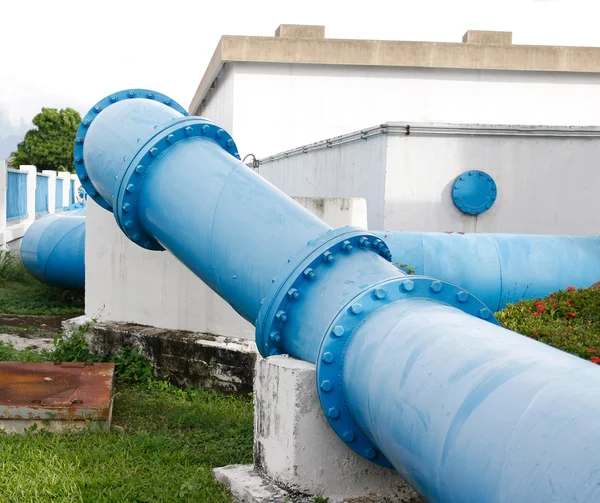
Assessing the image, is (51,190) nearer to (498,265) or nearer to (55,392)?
(498,265)

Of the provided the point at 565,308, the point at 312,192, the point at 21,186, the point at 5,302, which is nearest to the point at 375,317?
the point at 565,308

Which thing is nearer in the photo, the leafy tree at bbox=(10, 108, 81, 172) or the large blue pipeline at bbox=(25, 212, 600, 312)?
the large blue pipeline at bbox=(25, 212, 600, 312)

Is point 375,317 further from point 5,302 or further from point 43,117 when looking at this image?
point 43,117

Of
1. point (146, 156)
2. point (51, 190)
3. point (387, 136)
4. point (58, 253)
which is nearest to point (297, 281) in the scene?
point (146, 156)

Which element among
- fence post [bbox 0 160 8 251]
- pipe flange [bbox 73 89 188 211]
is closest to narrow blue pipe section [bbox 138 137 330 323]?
pipe flange [bbox 73 89 188 211]

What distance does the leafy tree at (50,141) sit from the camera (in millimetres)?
36781

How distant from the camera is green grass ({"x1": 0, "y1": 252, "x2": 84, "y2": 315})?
9375 millimetres

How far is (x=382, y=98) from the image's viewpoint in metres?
16.6

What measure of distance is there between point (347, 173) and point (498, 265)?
14.7 ft

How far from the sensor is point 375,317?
2.58 metres

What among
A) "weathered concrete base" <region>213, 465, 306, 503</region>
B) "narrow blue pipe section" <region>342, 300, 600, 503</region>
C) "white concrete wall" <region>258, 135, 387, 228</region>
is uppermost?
"white concrete wall" <region>258, 135, 387, 228</region>

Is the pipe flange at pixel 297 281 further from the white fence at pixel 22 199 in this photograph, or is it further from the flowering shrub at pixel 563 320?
the white fence at pixel 22 199

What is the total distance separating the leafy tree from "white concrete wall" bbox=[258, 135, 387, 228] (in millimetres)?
26172

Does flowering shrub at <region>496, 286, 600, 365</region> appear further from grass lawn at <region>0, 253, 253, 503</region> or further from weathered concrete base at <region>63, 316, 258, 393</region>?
weathered concrete base at <region>63, 316, 258, 393</region>
